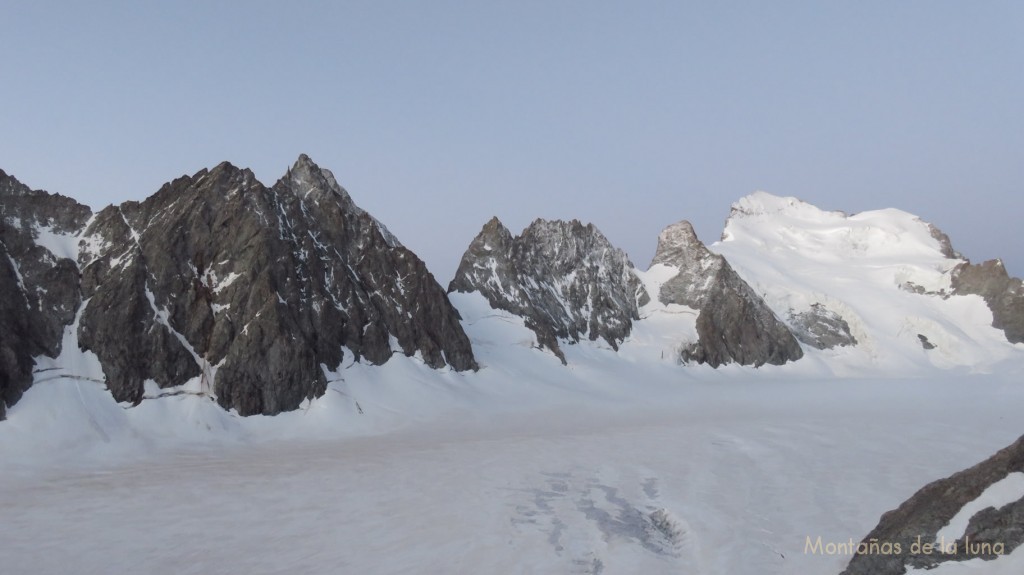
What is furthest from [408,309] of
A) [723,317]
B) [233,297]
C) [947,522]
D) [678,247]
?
[678,247]

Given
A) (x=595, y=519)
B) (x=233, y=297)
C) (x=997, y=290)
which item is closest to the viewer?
(x=595, y=519)

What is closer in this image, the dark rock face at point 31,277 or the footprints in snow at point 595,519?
the footprints in snow at point 595,519

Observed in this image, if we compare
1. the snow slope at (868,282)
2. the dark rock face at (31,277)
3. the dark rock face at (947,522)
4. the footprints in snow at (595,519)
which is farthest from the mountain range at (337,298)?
the dark rock face at (947,522)

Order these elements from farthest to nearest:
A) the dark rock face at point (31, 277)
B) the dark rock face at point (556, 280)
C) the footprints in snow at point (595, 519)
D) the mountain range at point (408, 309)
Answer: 1. the dark rock face at point (556, 280)
2. the mountain range at point (408, 309)
3. the dark rock face at point (31, 277)
4. the footprints in snow at point (595, 519)

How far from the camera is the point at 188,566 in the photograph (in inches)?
715

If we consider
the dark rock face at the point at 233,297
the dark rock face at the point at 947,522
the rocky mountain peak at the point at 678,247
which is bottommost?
the dark rock face at the point at 947,522

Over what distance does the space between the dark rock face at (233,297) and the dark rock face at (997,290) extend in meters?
93.1

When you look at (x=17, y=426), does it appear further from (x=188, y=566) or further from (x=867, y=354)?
(x=867, y=354)

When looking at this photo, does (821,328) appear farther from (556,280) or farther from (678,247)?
(556,280)

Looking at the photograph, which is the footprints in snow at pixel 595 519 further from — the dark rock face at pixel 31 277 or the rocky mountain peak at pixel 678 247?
the rocky mountain peak at pixel 678 247

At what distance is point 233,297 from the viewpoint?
46219 millimetres

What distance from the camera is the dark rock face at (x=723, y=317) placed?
8512 cm

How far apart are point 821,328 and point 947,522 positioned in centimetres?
9294

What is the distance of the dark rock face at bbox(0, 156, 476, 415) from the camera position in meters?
41.3
